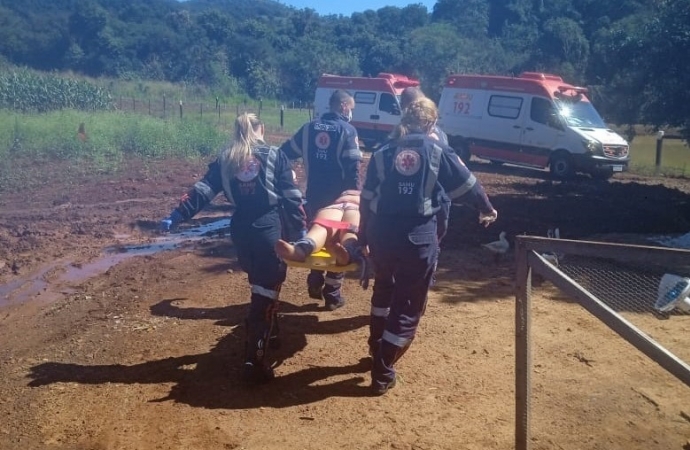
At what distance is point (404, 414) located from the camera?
15.3 ft

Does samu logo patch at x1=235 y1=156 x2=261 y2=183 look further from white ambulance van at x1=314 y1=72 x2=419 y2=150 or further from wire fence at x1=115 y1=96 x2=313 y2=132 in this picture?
wire fence at x1=115 y1=96 x2=313 y2=132

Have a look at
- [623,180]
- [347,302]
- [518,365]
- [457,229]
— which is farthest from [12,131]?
[518,365]

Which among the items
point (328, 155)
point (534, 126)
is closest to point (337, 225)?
point (328, 155)

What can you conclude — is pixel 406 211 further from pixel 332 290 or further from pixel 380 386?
pixel 332 290

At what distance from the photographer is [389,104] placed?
75.7 ft

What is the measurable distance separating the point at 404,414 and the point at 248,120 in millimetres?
2409

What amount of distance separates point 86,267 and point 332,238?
483cm

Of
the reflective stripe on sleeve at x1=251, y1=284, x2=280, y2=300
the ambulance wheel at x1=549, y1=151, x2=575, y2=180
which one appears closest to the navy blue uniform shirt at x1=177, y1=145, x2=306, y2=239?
the reflective stripe on sleeve at x1=251, y1=284, x2=280, y2=300

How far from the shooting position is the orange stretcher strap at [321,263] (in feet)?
16.5

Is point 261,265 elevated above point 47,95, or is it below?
below

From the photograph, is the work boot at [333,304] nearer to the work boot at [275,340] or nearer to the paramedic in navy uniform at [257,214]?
the work boot at [275,340]

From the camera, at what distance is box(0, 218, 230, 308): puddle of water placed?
25.8 ft

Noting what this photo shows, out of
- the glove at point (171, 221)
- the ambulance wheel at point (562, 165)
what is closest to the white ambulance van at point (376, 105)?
the ambulance wheel at point (562, 165)

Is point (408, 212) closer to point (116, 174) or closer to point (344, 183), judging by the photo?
point (344, 183)
